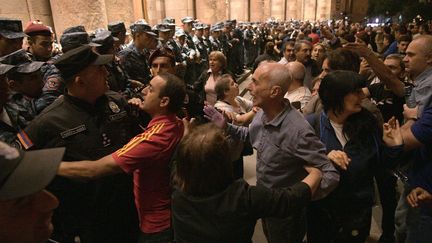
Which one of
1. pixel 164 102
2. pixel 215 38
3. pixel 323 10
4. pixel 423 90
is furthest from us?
pixel 323 10

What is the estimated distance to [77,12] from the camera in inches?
230

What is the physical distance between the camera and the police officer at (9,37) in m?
3.83

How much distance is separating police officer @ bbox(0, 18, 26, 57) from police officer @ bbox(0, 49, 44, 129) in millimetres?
1028

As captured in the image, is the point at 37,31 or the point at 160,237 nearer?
the point at 160,237

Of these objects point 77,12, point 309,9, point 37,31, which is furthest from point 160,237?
point 309,9

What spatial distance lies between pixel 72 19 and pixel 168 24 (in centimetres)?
242

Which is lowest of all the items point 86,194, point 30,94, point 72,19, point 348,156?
point 86,194

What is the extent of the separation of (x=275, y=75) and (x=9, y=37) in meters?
3.39

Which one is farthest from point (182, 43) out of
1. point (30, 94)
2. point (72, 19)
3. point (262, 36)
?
→ point (262, 36)

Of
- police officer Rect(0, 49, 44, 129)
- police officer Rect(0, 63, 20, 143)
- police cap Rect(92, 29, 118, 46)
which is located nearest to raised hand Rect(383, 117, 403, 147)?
police officer Rect(0, 63, 20, 143)

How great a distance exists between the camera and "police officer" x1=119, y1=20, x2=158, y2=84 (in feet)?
16.6

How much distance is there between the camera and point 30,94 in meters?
3.00

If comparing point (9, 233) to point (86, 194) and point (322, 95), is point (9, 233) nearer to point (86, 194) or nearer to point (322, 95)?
point (86, 194)

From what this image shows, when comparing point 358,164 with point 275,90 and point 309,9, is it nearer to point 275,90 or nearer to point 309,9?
point 275,90
